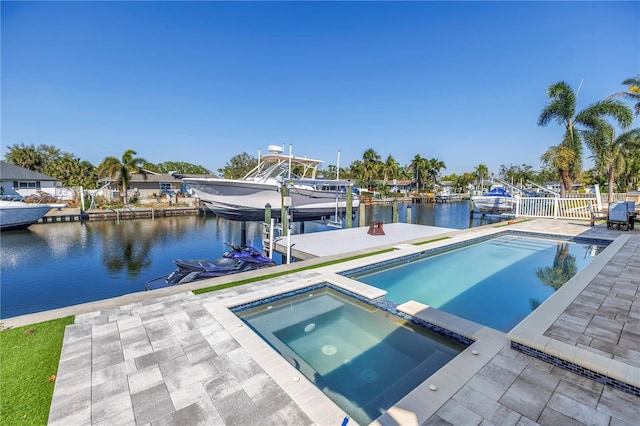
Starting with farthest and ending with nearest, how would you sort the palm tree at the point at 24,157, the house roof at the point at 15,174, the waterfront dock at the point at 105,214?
the palm tree at the point at 24,157 < the house roof at the point at 15,174 < the waterfront dock at the point at 105,214

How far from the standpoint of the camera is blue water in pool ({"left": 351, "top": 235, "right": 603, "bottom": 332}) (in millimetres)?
4707

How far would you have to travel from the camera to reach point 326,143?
28.3 m

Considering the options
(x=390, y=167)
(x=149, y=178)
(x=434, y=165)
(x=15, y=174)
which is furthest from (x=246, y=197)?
(x=434, y=165)

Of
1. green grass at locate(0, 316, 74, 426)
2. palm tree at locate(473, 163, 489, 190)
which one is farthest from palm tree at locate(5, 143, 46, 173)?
palm tree at locate(473, 163, 489, 190)

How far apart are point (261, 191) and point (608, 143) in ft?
63.1

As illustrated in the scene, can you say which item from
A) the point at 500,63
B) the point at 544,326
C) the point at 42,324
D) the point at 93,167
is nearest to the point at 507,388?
the point at 544,326

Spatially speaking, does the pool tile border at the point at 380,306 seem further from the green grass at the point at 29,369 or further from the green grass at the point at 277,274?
the green grass at the point at 29,369

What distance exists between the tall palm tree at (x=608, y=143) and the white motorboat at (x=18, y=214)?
33.0 metres

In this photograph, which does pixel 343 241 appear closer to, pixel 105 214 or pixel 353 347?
pixel 353 347

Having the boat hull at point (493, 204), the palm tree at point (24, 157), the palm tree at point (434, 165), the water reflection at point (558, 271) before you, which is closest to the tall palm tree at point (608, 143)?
the boat hull at point (493, 204)

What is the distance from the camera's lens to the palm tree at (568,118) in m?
13.8

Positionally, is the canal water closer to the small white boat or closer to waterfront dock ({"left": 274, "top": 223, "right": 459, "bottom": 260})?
waterfront dock ({"left": 274, "top": 223, "right": 459, "bottom": 260})

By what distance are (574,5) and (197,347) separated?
14159 mm

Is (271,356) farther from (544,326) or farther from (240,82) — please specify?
(240,82)
